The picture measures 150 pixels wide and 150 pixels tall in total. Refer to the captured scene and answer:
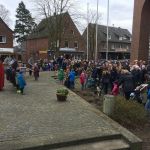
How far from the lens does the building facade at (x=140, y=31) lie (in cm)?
2852

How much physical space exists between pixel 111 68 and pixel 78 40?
56.5m

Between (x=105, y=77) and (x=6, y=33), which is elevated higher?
(x=6, y=33)

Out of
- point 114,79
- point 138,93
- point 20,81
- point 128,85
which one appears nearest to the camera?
point 138,93

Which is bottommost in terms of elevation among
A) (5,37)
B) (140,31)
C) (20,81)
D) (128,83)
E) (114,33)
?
(20,81)

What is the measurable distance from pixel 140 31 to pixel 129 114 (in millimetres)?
17557

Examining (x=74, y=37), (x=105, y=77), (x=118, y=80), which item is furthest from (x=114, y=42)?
(x=118, y=80)

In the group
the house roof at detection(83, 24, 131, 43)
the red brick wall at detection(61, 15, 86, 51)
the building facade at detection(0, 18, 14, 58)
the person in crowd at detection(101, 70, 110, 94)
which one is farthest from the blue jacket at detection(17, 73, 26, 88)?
the house roof at detection(83, 24, 131, 43)

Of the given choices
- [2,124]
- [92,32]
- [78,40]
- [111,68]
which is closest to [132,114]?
[2,124]

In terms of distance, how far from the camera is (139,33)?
28875 millimetres

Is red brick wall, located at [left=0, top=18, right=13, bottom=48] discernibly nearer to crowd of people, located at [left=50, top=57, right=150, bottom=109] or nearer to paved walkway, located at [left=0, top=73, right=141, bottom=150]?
crowd of people, located at [left=50, top=57, right=150, bottom=109]

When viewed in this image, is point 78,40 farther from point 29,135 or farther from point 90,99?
point 29,135

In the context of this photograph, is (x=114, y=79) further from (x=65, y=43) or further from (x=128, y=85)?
(x=65, y=43)

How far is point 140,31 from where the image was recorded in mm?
28844

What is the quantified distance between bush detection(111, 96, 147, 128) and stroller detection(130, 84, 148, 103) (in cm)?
221
